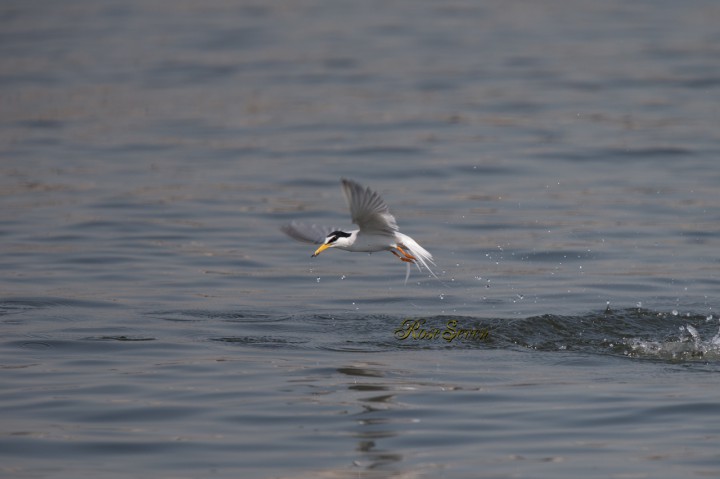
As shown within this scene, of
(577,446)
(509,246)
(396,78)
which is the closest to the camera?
(577,446)

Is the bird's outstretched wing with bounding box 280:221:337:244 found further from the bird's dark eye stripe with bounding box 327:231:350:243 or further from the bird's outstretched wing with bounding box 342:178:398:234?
the bird's outstretched wing with bounding box 342:178:398:234

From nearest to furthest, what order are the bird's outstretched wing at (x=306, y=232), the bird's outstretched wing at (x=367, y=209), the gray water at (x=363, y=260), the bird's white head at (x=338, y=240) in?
the gray water at (x=363, y=260) < the bird's outstretched wing at (x=367, y=209) < the bird's white head at (x=338, y=240) < the bird's outstretched wing at (x=306, y=232)

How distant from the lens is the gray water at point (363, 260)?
7.61 meters

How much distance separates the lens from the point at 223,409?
815 centimetres

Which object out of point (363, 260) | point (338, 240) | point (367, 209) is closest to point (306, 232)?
point (338, 240)

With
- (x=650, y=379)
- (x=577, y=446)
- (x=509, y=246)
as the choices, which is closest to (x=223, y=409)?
(x=577, y=446)

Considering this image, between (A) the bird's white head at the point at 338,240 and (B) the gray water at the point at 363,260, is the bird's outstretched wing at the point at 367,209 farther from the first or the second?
(B) the gray water at the point at 363,260

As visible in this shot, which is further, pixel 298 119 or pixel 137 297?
pixel 298 119

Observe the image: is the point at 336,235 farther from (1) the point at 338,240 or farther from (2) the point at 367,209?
(2) the point at 367,209

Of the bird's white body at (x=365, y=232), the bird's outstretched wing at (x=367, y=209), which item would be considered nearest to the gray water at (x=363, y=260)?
the bird's white body at (x=365, y=232)

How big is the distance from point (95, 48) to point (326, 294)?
1965 centimetres

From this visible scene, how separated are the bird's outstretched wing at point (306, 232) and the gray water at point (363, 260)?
2.36 feet

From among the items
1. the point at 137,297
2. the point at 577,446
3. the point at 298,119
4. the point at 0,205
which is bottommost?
the point at 577,446

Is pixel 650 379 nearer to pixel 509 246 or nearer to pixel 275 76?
pixel 509 246
